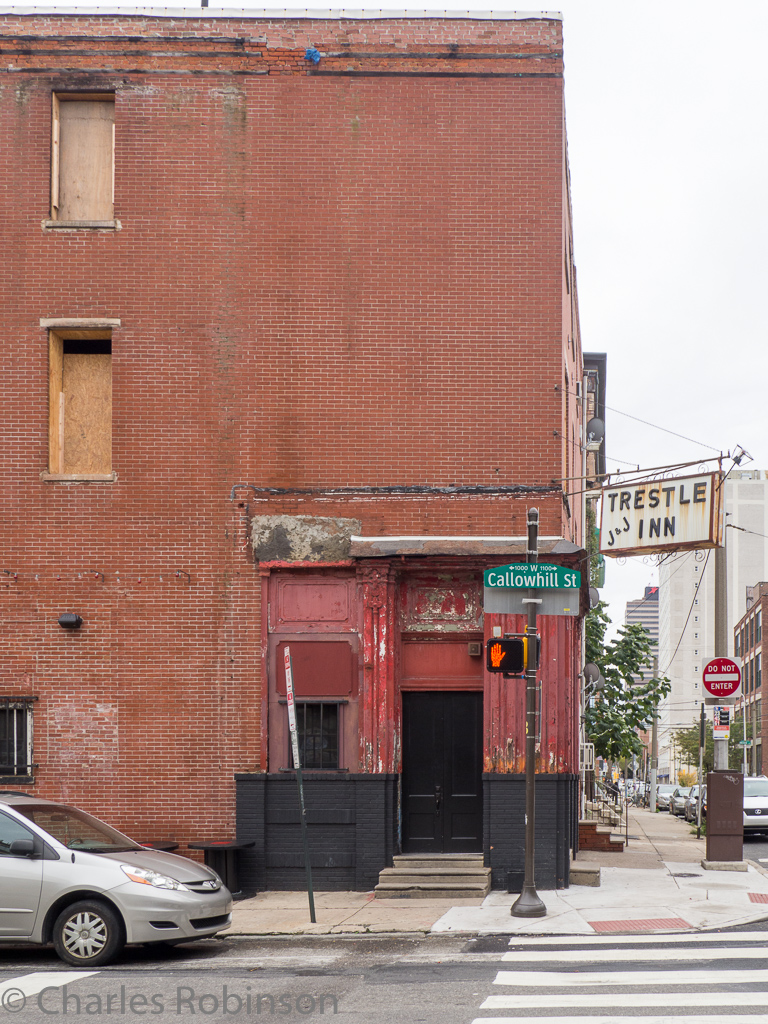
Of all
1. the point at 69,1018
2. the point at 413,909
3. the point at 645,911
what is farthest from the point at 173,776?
the point at 69,1018

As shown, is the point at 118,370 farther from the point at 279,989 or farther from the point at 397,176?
the point at 279,989

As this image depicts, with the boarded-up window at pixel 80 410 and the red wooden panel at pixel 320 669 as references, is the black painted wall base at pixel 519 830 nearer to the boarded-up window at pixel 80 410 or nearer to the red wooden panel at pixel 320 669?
the red wooden panel at pixel 320 669

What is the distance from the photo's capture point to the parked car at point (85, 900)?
10.8 metres

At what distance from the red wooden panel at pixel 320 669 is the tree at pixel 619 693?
14.1 m

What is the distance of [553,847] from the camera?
51.3 feet

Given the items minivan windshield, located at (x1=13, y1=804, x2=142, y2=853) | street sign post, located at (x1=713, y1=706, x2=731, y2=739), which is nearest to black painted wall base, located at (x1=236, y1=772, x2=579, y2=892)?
minivan windshield, located at (x1=13, y1=804, x2=142, y2=853)

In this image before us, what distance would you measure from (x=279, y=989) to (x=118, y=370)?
9729mm

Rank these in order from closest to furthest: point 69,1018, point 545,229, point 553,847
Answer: point 69,1018 → point 553,847 → point 545,229

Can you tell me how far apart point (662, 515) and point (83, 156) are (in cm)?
975

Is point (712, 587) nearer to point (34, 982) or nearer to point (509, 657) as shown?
point (509, 657)

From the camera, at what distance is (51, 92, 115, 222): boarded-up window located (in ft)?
56.7

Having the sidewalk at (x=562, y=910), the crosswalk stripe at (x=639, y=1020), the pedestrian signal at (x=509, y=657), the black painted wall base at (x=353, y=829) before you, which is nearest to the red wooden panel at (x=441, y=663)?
the black painted wall base at (x=353, y=829)

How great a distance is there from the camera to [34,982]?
32.5 feet

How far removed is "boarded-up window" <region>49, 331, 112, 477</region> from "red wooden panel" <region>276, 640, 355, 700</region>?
3762 millimetres
